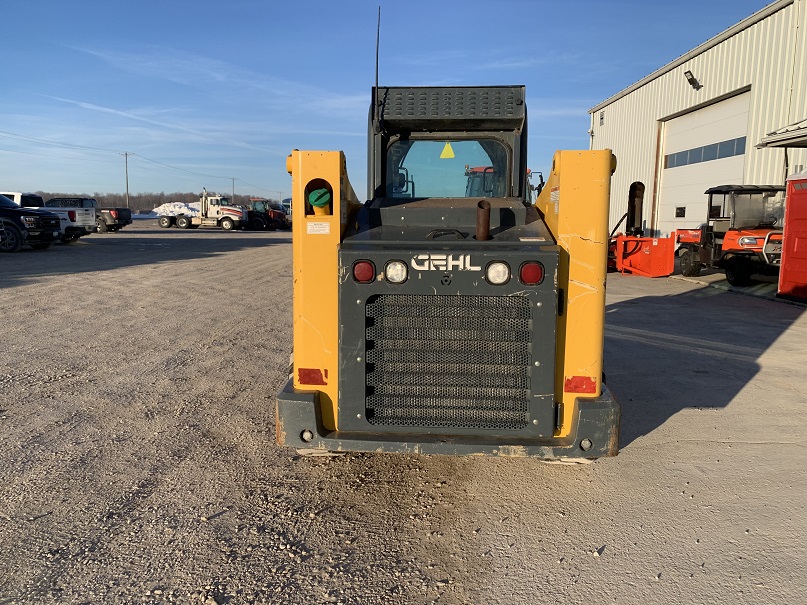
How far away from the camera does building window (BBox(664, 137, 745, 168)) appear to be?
18.4 metres

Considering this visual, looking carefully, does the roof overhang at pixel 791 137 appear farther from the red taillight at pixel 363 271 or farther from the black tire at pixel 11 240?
the black tire at pixel 11 240

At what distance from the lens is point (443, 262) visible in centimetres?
346

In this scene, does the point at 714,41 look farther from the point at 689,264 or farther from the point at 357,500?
the point at 357,500

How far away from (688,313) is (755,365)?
4010 mm

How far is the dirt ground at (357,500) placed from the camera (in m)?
2.79

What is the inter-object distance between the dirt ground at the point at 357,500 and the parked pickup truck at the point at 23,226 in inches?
550

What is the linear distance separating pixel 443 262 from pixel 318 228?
2.54 feet

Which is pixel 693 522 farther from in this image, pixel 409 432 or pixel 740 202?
pixel 740 202

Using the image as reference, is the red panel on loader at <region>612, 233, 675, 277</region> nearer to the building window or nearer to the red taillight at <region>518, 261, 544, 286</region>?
the building window

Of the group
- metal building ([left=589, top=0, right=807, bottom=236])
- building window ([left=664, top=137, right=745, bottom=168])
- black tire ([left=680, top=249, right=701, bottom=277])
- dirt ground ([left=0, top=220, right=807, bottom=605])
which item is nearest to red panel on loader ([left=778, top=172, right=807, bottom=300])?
metal building ([left=589, top=0, right=807, bottom=236])

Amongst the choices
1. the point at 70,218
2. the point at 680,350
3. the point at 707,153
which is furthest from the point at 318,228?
the point at 70,218

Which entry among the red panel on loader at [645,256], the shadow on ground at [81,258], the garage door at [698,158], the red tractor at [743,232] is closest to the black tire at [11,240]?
the shadow on ground at [81,258]

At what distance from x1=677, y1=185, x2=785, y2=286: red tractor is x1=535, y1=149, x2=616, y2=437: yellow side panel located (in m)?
12.2

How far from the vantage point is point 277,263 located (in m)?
18.4
